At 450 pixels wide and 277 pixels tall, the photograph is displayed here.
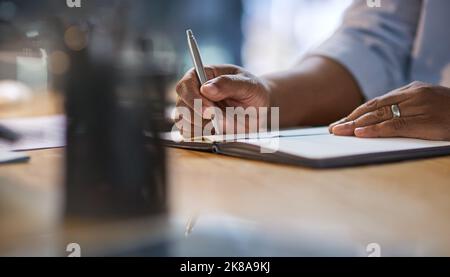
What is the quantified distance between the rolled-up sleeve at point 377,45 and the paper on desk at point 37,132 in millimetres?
494

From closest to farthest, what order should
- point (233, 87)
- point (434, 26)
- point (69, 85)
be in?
1. point (69, 85)
2. point (233, 87)
3. point (434, 26)

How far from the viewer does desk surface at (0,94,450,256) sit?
33 cm

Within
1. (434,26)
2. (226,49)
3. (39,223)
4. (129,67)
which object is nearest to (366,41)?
(434,26)

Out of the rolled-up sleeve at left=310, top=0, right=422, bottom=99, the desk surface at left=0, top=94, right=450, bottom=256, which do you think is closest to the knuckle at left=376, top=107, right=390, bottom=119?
the desk surface at left=0, top=94, right=450, bottom=256

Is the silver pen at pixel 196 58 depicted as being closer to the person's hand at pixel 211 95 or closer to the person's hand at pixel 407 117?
the person's hand at pixel 211 95

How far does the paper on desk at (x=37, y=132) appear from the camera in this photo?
55 centimetres

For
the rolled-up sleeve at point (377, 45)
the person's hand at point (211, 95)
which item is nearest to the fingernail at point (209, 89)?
the person's hand at point (211, 95)

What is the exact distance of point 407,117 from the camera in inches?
22.5
